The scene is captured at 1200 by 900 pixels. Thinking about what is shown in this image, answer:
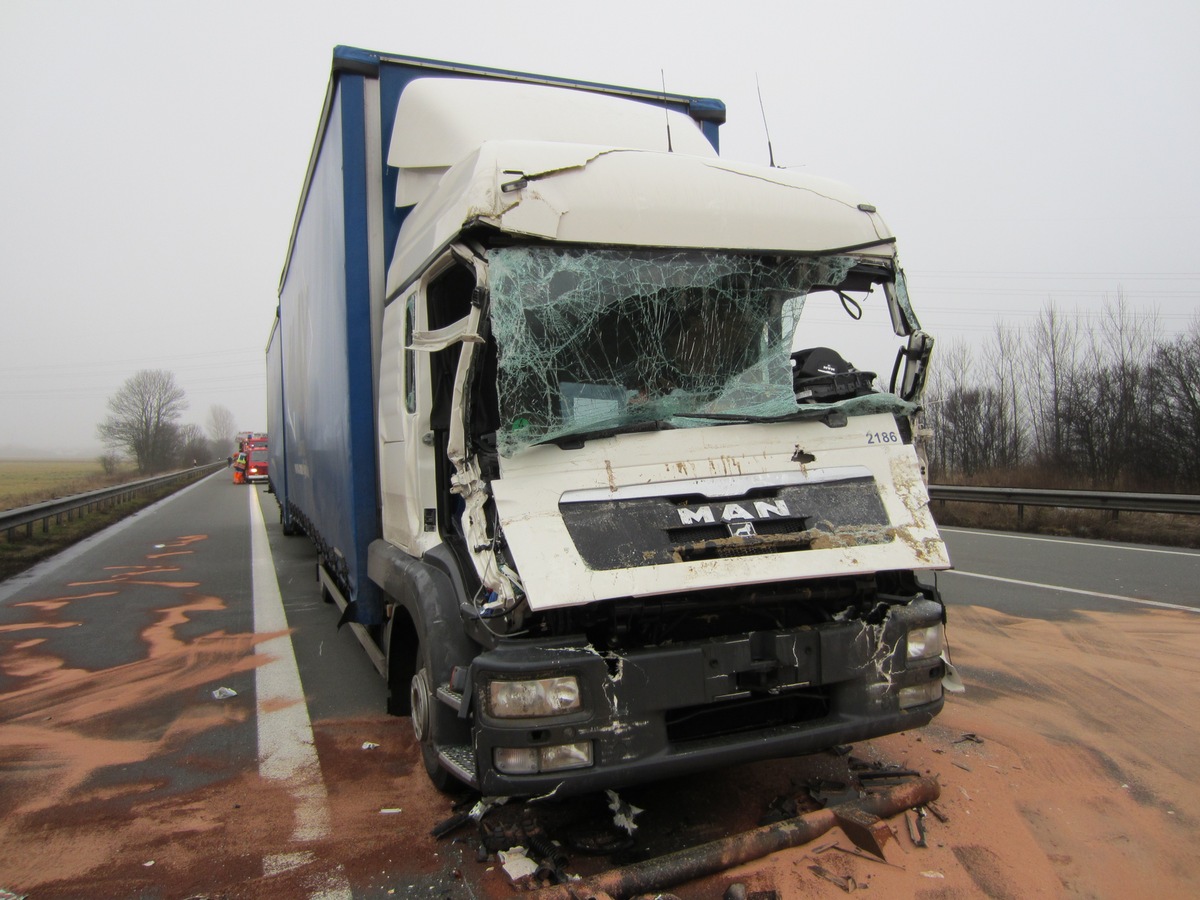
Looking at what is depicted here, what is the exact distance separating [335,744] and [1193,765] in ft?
14.7

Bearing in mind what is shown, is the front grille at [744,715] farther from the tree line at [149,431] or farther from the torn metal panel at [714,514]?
the tree line at [149,431]

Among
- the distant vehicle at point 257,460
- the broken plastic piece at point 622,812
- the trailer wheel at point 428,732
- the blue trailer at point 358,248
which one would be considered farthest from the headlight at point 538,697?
the distant vehicle at point 257,460

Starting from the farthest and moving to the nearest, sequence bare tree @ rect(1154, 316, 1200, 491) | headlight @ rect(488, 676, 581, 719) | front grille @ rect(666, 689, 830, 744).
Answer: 1. bare tree @ rect(1154, 316, 1200, 491)
2. front grille @ rect(666, 689, 830, 744)
3. headlight @ rect(488, 676, 581, 719)

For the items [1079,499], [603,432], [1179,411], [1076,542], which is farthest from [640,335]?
[1179,411]

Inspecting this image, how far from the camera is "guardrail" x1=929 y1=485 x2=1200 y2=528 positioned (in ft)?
39.8

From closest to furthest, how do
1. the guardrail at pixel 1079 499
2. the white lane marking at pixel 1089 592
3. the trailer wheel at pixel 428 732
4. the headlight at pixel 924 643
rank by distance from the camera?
the headlight at pixel 924 643 < the trailer wheel at pixel 428 732 < the white lane marking at pixel 1089 592 < the guardrail at pixel 1079 499

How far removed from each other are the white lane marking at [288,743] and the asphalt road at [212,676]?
0.04 ft

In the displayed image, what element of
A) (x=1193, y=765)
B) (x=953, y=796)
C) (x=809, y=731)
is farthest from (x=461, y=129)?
(x=1193, y=765)

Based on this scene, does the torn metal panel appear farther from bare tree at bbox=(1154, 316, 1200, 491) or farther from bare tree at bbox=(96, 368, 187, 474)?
bare tree at bbox=(96, 368, 187, 474)

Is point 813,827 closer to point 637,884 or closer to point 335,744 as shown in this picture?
point 637,884

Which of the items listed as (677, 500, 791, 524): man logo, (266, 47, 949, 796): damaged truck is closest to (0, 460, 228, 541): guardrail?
(266, 47, 949, 796): damaged truck

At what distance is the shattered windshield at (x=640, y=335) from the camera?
11.0ft

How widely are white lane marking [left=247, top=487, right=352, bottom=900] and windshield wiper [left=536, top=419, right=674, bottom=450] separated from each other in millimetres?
1888

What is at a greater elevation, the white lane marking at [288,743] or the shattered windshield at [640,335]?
the shattered windshield at [640,335]
